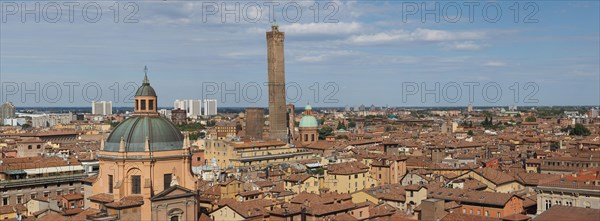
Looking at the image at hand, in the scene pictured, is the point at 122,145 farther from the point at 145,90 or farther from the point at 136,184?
the point at 145,90

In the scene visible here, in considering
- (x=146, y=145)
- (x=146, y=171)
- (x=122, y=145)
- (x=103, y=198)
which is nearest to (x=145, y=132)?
(x=146, y=145)

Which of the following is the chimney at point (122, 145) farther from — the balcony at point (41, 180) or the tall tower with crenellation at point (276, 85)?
the tall tower with crenellation at point (276, 85)

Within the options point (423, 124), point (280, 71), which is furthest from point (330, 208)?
point (423, 124)

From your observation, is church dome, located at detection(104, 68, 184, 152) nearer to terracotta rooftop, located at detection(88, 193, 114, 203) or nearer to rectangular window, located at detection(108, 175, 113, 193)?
rectangular window, located at detection(108, 175, 113, 193)

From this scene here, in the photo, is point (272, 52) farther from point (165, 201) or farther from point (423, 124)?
point (423, 124)

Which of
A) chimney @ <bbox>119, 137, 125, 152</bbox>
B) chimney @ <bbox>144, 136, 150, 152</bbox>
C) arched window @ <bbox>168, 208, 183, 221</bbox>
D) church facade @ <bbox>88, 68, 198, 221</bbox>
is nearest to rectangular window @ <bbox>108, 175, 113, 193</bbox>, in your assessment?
church facade @ <bbox>88, 68, 198, 221</bbox>
